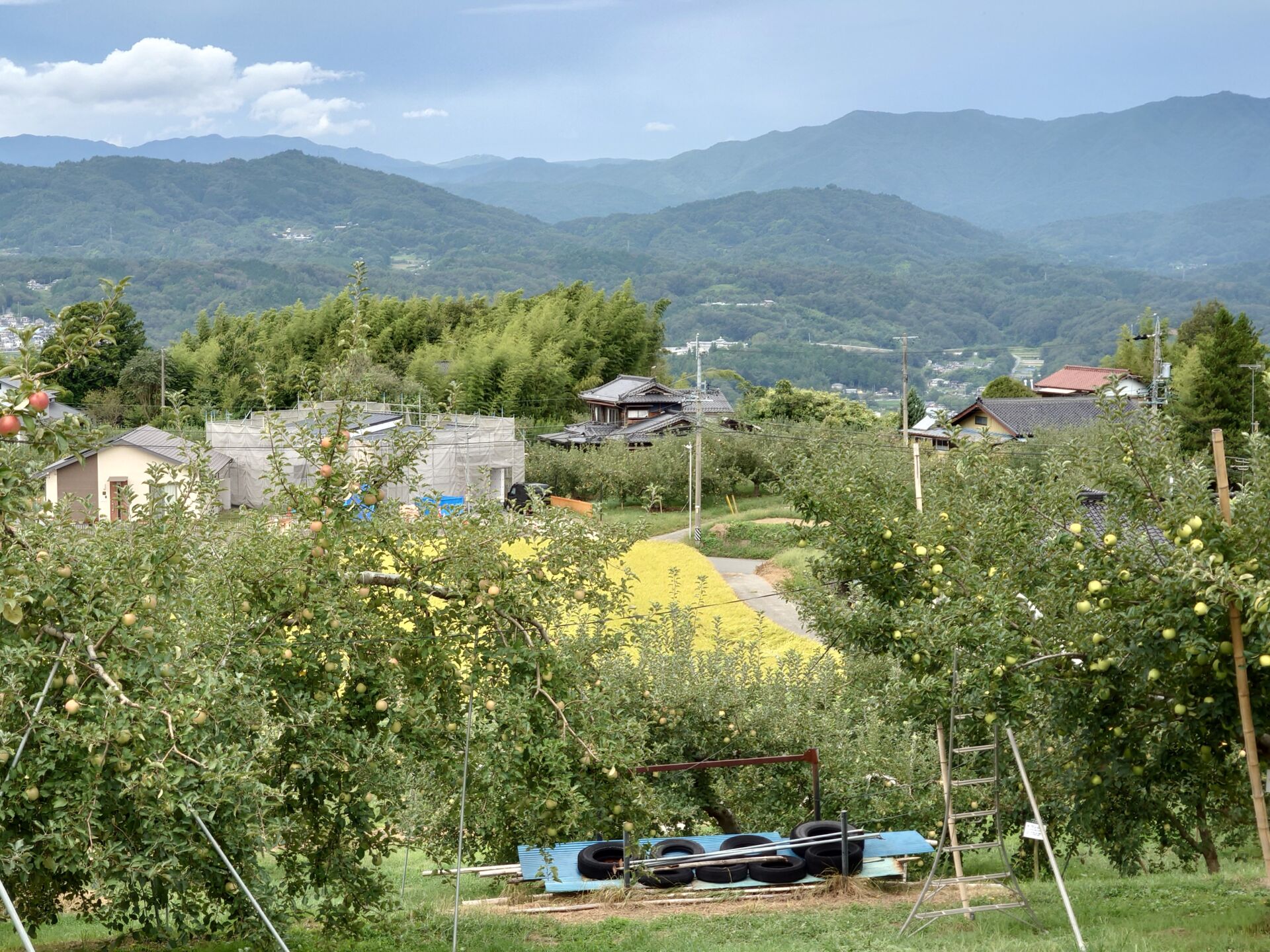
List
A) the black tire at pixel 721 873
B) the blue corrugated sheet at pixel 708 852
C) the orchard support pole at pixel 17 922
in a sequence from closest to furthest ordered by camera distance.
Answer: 1. the orchard support pole at pixel 17 922
2. the blue corrugated sheet at pixel 708 852
3. the black tire at pixel 721 873

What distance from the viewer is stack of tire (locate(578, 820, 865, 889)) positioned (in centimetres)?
923

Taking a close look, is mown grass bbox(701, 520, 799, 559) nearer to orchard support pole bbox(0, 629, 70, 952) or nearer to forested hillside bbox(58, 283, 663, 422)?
forested hillside bbox(58, 283, 663, 422)

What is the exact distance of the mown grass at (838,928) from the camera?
6.93m

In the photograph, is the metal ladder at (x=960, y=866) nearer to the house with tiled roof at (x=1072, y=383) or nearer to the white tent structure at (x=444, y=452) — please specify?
the white tent structure at (x=444, y=452)

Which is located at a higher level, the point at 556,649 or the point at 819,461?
the point at 819,461

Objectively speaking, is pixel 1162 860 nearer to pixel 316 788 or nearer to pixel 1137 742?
pixel 1137 742

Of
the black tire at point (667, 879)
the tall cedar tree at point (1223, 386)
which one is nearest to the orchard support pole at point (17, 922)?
the black tire at point (667, 879)

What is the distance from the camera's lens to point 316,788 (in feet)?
20.1

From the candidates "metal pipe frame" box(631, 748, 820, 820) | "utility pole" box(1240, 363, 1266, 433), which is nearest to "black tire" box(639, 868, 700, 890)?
"metal pipe frame" box(631, 748, 820, 820)

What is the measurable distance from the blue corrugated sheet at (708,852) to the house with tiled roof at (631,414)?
41.9 m

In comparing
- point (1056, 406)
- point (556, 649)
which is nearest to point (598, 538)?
point (556, 649)

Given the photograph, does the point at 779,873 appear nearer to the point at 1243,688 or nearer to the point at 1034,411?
the point at 1243,688

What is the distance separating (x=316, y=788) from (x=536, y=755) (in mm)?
1157

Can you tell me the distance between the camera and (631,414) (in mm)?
59219
